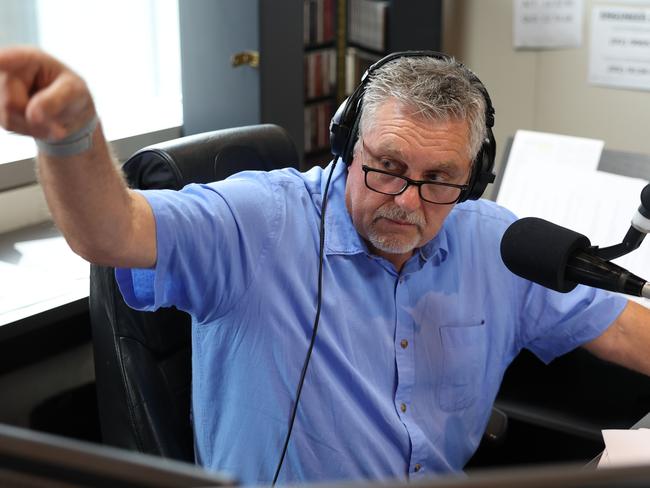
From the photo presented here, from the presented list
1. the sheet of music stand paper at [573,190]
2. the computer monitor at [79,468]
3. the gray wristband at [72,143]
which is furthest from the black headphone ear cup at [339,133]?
the computer monitor at [79,468]

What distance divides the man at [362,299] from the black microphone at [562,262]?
22 centimetres

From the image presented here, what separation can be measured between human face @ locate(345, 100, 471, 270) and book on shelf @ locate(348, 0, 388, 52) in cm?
240

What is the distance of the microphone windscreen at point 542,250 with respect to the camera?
1034 mm

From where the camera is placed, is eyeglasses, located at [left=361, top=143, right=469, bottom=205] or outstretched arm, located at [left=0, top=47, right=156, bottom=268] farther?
eyeglasses, located at [left=361, top=143, right=469, bottom=205]

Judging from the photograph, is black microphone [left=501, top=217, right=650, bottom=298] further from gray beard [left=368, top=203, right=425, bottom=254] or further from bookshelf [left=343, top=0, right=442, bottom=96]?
bookshelf [left=343, top=0, right=442, bottom=96]

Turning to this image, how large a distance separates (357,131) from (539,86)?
236 cm

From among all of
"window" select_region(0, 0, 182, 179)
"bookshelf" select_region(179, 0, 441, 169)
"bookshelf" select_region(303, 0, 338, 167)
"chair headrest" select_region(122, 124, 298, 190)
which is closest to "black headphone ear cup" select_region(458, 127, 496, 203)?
"chair headrest" select_region(122, 124, 298, 190)

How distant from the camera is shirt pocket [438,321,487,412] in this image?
139 cm

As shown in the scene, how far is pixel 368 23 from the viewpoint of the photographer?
12.2 ft

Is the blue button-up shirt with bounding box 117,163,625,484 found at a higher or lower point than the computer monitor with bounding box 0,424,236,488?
lower

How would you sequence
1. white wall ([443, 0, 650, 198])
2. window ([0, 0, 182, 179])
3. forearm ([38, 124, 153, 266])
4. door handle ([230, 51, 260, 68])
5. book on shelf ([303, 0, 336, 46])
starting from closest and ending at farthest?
forearm ([38, 124, 153, 266]) → window ([0, 0, 182, 179]) → door handle ([230, 51, 260, 68]) → white wall ([443, 0, 650, 198]) → book on shelf ([303, 0, 336, 46])

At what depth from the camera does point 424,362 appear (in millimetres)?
1370

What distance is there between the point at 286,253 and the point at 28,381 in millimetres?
914

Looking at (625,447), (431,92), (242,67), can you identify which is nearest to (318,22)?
(242,67)
